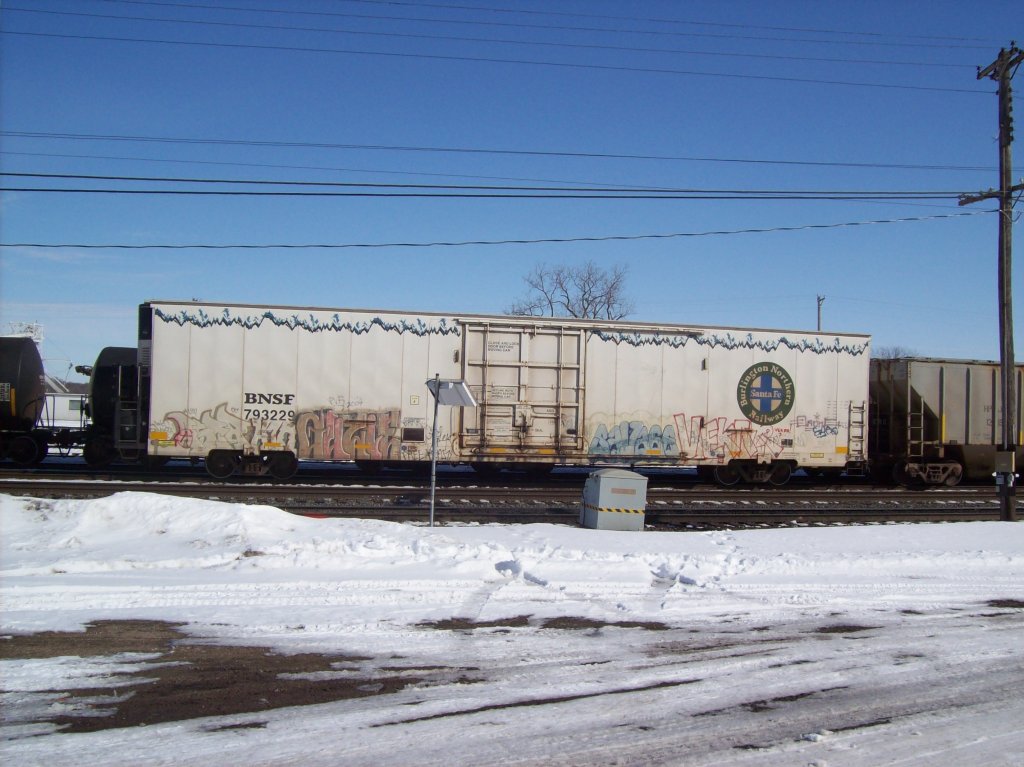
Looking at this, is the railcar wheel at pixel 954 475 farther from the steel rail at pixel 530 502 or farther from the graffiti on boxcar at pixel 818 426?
the graffiti on boxcar at pixel 818 426

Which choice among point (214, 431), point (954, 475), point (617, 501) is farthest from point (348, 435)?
point (954, 475)

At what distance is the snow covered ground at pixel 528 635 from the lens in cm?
464

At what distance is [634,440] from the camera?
1797 centimetres

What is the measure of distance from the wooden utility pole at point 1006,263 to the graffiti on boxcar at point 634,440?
6507 millimetres

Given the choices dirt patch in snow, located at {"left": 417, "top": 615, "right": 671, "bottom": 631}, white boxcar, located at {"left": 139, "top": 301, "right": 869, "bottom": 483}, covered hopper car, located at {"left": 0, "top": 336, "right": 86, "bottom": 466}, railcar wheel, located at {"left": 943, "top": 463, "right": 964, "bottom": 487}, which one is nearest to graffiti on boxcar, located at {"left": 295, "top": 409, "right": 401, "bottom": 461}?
white boxcar, located at {"left": 139, "top": 301, "right": 869, "bottom": 483}

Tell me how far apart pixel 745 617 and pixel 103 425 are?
16401mm

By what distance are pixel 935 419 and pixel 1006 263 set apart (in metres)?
6.73

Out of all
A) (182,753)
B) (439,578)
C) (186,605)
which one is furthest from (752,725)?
(186,605)

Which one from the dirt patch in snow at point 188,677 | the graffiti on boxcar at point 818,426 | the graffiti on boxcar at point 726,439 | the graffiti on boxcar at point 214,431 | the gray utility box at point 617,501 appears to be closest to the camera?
the dirt patch in snow at point 188,677

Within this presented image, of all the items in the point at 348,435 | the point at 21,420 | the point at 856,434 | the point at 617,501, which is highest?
the point at 856,434

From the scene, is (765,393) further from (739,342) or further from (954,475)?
(954,475)

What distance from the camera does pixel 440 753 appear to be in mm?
4480

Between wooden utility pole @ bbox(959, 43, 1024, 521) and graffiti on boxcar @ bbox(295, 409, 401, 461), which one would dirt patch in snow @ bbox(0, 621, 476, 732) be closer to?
graffiti on boxcar @ bbox(295, 409, 401, 461)

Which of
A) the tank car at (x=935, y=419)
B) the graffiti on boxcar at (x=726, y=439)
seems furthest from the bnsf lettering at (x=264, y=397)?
the tank car at (x=935, y=419)
